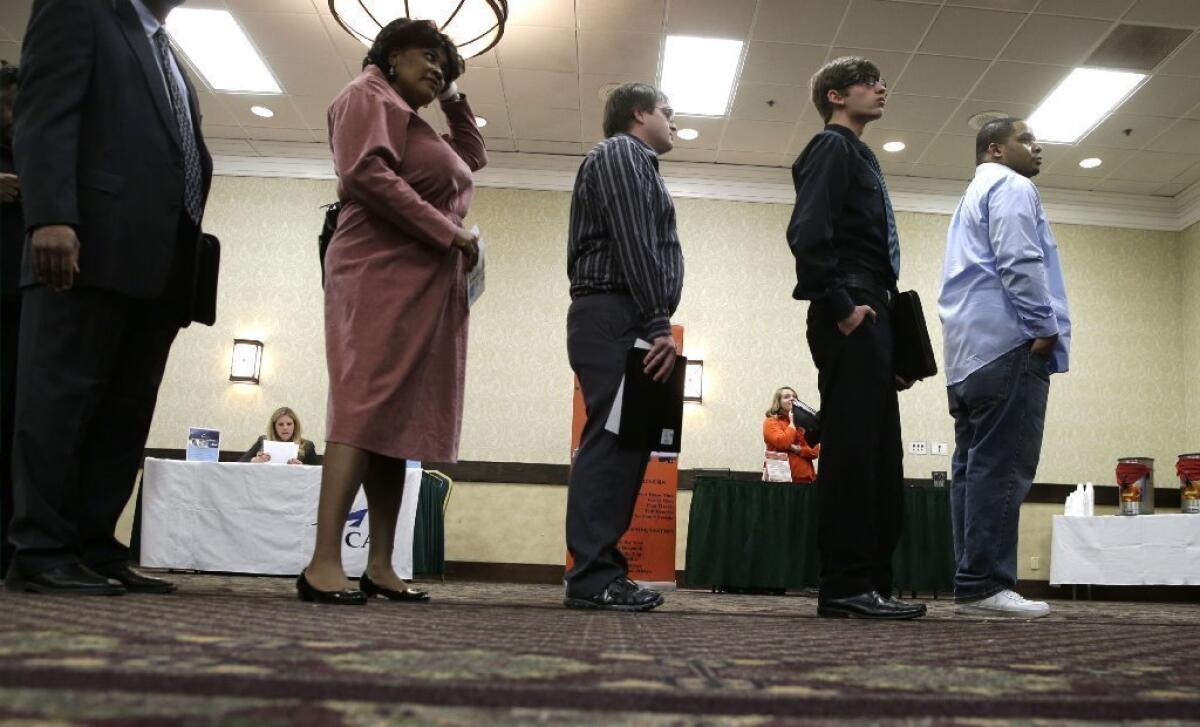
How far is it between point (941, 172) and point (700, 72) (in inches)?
103

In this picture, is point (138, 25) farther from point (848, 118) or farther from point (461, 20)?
point (461, 20)

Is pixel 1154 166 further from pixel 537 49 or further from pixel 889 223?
pixel 889 223

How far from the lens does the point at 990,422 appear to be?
2498 millimetres

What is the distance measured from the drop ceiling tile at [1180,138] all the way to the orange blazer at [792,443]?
12.0 feet

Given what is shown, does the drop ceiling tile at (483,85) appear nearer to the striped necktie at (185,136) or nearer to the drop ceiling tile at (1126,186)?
the striped necktie at (185,136)

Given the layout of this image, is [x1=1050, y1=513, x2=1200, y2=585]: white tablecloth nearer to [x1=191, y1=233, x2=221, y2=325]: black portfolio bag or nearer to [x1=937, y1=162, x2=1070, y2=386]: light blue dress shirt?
[x1=937, y1=162, x2=1070, y2=386]: light blue dress shirt

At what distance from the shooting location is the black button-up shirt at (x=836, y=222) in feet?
7.08

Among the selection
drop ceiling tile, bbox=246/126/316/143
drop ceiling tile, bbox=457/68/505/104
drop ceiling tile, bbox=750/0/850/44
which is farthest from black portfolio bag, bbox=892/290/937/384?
drop ceiling tile, bbox=246/126/316/143

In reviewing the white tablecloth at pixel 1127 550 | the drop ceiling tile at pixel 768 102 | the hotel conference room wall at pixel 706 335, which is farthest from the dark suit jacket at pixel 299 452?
the white tablecloth at pixel 1127 550

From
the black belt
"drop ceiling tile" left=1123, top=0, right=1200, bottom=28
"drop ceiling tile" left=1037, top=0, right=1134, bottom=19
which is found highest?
"drop ceiling tile" left=1123, top=0, right=1200, bottom=28

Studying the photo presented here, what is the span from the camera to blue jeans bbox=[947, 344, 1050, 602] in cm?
246

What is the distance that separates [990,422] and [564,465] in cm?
493

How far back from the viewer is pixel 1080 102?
630cm

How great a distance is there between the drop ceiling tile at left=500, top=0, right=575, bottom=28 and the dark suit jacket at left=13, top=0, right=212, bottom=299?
373 cm
